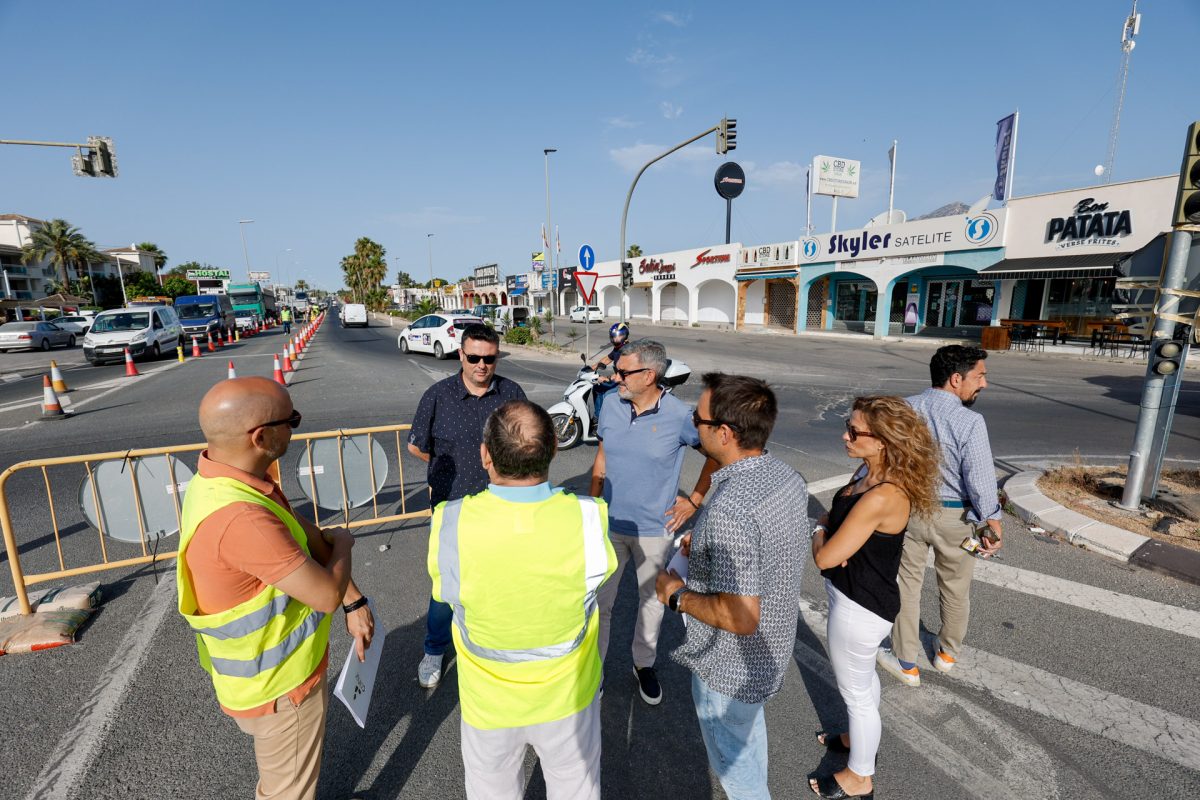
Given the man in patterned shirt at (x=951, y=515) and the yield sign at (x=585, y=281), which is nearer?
the man in patterned shirt at (x=951, y=515)

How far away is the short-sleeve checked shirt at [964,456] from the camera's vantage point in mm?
2852

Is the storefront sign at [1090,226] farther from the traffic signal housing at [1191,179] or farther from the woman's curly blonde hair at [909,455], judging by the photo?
the woman's curly blonde hair at [909,455]

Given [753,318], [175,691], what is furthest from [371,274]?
[175,691]

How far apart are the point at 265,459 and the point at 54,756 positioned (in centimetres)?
216

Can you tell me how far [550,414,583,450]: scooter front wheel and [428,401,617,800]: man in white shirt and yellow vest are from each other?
18.8ft

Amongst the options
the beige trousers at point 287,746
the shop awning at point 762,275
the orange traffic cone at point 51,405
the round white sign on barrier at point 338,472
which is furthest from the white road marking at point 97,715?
the shop awning at point 762,275

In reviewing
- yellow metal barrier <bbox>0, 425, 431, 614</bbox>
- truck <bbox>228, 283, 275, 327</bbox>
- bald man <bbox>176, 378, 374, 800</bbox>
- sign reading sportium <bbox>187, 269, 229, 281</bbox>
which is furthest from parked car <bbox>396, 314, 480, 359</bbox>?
sign reading sportium <bbox>187, 269, 229, 281</bbox>

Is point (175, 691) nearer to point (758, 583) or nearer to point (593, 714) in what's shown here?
point (593, 714)

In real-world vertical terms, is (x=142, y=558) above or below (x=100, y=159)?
below

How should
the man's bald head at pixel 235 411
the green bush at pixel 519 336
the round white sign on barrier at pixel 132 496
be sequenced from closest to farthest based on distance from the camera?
the man's bald head at pixel 235 411 < the round white sign on barrier at pixel 132 496 < the green bush at pixel 519 336

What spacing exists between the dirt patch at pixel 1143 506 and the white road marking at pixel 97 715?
7.27m

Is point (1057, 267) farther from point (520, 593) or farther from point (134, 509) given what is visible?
point (134, 509)

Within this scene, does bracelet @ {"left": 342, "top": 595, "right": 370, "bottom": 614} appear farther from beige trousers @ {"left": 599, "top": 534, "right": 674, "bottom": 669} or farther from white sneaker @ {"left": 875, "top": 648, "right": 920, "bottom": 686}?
white sneaker @ {"left": 875, "top": 648, "right": 920, "bottom": 686}

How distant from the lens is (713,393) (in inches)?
77.1
